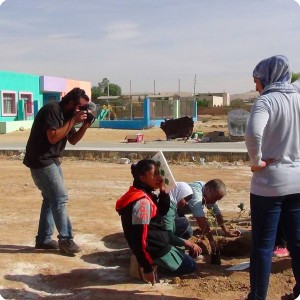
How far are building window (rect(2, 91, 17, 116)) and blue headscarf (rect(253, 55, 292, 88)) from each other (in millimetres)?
28447

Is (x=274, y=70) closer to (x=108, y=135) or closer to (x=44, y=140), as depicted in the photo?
(x=44, y=140)

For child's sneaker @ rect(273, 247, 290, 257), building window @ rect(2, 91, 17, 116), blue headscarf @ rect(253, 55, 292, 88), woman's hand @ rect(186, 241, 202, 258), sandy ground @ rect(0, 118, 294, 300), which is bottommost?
sandy ground @ rect(0, 118, 294, 300)

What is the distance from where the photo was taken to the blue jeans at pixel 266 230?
11.3 feet

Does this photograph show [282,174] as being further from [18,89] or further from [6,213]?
[18,89]

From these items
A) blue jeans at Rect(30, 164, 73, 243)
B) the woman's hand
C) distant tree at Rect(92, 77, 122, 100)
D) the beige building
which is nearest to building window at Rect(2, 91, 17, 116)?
blue jeans at Rect(30, 164, 73, 243)

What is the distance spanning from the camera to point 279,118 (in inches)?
135


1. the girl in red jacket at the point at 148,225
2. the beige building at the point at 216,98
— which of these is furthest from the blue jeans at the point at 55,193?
the beige building at the point at 216,98

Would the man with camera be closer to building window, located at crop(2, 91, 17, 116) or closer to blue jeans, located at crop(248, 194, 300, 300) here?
blue jeans, located at crop(248, 194, 300, 300)

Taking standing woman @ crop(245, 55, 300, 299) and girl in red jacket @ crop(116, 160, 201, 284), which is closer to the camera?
standing woman @ crop(245, 55, 300, 299)

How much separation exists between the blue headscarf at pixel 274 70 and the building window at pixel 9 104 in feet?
93.3

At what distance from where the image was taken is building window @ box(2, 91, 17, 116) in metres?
30.7

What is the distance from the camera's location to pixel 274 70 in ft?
11.4

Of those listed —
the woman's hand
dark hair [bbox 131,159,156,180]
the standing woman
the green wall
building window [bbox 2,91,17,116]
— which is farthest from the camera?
building window [bbox 2,91,17,116]

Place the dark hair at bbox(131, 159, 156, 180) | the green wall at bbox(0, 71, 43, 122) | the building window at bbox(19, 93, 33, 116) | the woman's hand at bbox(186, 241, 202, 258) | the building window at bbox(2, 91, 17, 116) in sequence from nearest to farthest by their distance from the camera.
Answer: the dark hair at bbox(131, 159, 156, 180) < the woman's hand at bbox(186, 241, 202, 258) < the green wall at bbox(0, 71, 43, 122) < the building window at bbox(2, 91, 17, 116) < the building window at bbox(19, 93, 33, 116)
